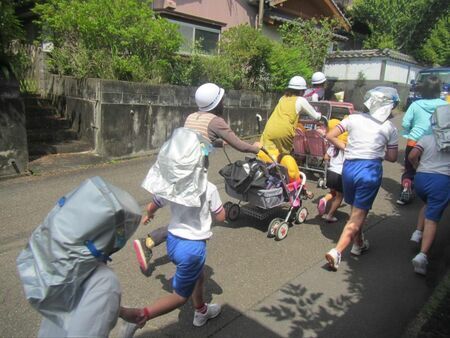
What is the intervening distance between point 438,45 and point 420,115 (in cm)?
1837

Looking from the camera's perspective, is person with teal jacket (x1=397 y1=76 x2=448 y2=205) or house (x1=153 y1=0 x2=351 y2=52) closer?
person with teal jacket (x1=397 y1=76 x2=448 y2=205)

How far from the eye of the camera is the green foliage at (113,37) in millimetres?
7738

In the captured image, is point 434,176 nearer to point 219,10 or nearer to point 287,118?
point 287,118

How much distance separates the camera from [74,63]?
27.9 ft

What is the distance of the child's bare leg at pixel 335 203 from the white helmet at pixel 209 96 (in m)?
2.52

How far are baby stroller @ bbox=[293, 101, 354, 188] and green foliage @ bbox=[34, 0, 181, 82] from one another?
3.38m

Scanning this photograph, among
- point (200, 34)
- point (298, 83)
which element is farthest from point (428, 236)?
point (200, 34)

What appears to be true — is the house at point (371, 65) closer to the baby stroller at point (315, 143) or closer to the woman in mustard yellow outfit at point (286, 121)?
the baby stroller at point (315, 143)

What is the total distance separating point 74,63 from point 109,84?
5.36ft

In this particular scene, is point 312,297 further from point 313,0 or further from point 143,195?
point 313,0

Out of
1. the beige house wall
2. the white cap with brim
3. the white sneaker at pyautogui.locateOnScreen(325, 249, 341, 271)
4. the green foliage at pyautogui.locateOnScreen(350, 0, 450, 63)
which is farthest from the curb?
the green foliage at pyautogui.locateOnScreen(350, 0, 450, 63)

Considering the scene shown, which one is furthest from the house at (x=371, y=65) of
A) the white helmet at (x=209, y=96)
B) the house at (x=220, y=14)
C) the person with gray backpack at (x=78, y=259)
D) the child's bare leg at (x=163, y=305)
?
the person with gray backpack at (x=78, y=259)

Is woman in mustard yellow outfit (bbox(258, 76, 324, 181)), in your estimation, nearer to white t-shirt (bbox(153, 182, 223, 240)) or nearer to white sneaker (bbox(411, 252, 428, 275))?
white sneaker (bbox(411, 252, 428, 275))

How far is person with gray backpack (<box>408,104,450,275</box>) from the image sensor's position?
408 cm
